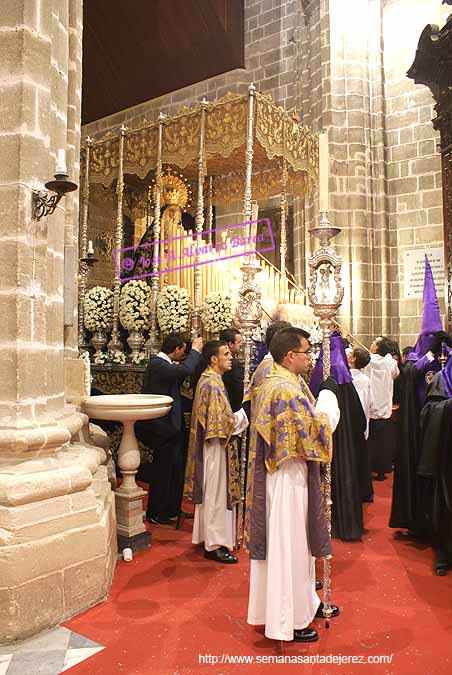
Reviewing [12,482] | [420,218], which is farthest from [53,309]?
[420,218]

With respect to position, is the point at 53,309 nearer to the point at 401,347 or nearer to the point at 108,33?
the point at 401,347

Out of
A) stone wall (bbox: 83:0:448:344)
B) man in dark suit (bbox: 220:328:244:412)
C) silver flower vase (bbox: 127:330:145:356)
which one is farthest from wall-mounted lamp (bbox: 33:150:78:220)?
stone wall (bbox: 83:0:448:344)

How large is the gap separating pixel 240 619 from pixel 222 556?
38.7 inches

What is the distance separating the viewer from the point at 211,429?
440cm

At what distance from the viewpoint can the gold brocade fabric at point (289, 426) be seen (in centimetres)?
295

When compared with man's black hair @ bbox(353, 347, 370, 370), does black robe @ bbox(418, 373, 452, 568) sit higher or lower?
lower

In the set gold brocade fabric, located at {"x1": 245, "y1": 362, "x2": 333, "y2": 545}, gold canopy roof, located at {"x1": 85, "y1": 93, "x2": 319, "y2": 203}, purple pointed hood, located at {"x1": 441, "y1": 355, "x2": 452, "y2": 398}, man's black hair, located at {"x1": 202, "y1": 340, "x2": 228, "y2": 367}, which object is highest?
gold canopy roof, located at {"x1": 85, "y1": 93, "x2": 319, "y2": 203}

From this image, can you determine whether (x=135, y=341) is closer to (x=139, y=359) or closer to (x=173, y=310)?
(x=139, y=359)

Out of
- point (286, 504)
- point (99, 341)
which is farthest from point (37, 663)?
point (99, 341)

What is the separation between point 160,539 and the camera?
4848 mm

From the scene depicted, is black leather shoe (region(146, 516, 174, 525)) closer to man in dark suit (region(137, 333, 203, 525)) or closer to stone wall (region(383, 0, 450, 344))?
man in dark suit (region(137, 333, 203, 525))

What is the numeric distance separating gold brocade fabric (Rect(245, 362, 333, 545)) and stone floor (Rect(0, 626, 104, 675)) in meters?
1.20

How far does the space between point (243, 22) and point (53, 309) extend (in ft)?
36.3

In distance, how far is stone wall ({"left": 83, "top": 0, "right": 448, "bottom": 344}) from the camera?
10.3 meters
